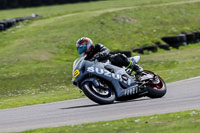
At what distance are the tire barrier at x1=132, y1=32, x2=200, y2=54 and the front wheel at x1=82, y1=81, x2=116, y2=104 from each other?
59.1ft

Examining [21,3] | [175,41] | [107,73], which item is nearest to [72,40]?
[175,41]

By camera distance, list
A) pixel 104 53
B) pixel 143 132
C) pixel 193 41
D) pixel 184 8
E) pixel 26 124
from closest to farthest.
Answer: pixel 143 132 < pixel 26 124 < pixel 104 53 < pixel 193 41 < pixel 184 8

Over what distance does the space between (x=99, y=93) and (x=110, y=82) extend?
0.39 meters

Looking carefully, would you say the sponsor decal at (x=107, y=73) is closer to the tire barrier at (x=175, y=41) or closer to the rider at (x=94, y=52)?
the rider at (x=94, y=52)

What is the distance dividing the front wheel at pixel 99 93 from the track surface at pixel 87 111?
16 centimetres

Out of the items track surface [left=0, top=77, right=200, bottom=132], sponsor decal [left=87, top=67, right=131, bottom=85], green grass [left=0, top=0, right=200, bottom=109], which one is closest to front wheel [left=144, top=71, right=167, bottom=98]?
track surface [left=0, top=77, right=200, bottom=132]

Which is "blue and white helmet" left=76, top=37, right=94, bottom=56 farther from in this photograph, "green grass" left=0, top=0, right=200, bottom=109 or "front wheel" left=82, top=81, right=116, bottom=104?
"green grass" left=0, top=0, right=200, bottom=109

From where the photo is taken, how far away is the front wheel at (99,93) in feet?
36.4

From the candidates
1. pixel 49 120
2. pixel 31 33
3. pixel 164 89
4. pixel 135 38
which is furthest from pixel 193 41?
pixel 49 120

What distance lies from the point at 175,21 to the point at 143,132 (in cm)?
2889

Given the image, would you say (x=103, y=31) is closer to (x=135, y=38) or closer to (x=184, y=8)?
(x=135, y=38)

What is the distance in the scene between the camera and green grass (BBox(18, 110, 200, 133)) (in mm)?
7625

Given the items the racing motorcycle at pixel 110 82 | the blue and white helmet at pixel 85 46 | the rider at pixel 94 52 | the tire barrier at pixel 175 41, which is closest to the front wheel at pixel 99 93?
the racing motorcycle at pixel 110 82

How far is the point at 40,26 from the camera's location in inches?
1407
